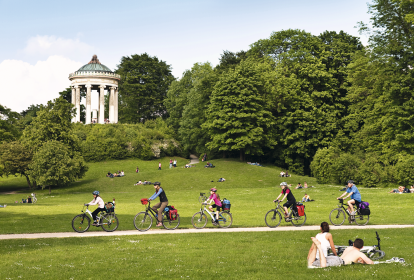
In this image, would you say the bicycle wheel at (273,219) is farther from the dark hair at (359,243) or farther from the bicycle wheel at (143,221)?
the dark hair at (359,243)

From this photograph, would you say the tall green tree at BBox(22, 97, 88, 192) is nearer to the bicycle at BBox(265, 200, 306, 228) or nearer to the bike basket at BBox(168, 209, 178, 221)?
the bike basket at BBox(168, 209, 178, 221)

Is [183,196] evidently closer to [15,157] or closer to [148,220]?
[148,220]

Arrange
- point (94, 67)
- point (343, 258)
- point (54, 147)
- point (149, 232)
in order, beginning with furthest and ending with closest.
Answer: point (94, 67)
point (54, 147)
point (149, 232)
point (343, 258)

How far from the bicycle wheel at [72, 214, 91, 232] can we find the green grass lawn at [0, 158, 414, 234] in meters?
0.89

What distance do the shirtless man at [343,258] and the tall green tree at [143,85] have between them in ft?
255

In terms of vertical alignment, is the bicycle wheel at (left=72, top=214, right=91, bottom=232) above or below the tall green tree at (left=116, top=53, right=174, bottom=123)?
below

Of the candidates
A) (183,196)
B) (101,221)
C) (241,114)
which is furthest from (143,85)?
(101,221)

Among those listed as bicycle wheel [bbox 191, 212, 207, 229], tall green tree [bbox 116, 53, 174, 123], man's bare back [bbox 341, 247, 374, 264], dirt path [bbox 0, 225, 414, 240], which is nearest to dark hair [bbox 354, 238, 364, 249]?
man's bare back [bbox 341, 247, 374, 264]

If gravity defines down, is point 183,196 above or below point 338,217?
below

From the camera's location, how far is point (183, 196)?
37.1 meters

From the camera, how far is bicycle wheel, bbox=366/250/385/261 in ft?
35.4

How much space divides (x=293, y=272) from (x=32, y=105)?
101977 millimetres

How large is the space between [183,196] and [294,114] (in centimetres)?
2739

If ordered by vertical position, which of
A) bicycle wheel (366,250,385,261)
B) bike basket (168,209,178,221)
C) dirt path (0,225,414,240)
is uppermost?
bicycle wheel (366,250,385,261)
